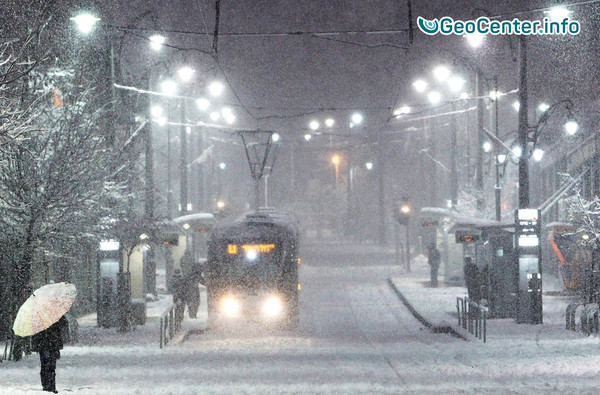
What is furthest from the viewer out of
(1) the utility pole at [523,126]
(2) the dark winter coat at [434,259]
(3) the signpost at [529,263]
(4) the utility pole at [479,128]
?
(2) the dark winter coat at [434,259]

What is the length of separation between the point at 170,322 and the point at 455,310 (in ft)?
38.4

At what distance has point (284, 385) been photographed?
1530cm

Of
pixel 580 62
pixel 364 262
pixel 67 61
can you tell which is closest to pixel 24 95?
pixel 67 61

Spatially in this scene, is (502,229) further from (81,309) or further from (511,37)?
(81,309)

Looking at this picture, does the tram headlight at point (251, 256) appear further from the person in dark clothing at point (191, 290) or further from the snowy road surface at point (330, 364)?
the person in dark clothing at point (191, 290)

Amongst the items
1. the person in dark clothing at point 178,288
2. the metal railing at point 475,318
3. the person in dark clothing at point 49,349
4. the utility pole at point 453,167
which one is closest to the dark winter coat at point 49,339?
the person in dark clothing at point 49,349

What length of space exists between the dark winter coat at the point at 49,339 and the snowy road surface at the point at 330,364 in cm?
64

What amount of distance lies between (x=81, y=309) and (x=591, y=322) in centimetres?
1556

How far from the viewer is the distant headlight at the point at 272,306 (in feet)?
89.8

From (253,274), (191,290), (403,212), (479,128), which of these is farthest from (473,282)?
(403,212)

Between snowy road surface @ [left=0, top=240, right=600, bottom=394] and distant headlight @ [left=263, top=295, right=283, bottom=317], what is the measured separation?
44 cm

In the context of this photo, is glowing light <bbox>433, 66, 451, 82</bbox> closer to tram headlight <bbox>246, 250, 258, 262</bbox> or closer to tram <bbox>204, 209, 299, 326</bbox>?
tram <bbox>204, 209, 299, 326</bbox>

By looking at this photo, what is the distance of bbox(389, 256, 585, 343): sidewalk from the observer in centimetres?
2536

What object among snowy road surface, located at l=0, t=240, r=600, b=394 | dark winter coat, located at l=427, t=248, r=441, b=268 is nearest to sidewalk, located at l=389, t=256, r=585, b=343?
snowy road surface, located at l=0, t=240, r=600, b=394
